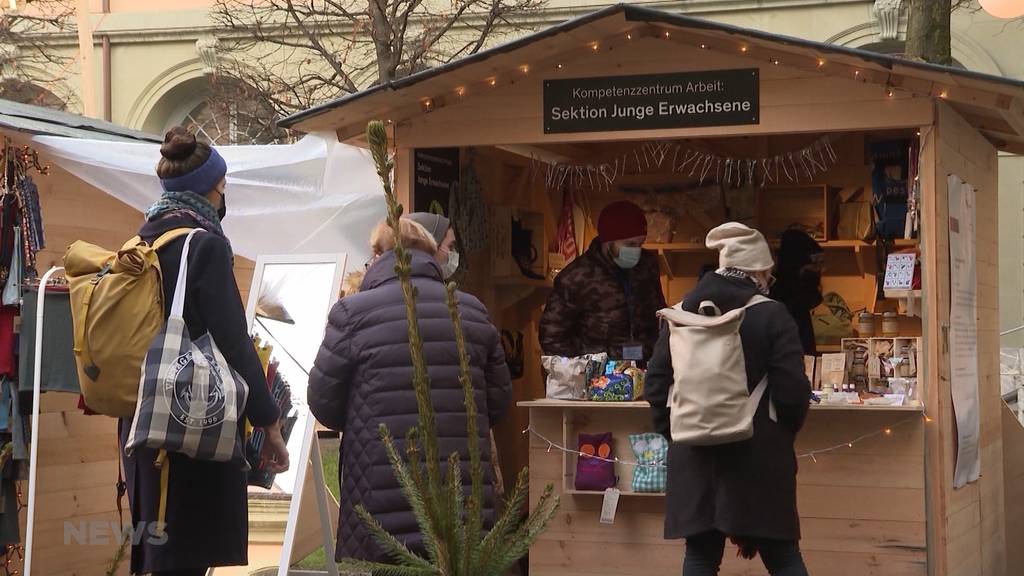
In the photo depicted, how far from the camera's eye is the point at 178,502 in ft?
13.7

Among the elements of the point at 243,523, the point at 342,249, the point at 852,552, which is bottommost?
the point at 852,552

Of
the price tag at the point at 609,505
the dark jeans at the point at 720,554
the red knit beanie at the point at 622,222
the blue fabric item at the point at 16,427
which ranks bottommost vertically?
the price tag at the point at 609,505

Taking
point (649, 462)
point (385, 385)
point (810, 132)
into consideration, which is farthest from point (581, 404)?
point (385, 385)

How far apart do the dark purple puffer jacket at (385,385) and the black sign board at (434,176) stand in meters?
2.82

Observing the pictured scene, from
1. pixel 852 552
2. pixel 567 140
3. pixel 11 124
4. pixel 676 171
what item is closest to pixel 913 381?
pixel 852 552

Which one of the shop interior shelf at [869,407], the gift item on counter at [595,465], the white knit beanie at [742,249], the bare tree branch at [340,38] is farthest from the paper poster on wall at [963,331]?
the bare tree branch at [340,38]

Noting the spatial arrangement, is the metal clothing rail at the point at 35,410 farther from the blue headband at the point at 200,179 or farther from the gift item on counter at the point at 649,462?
the gift item on counter at the point at 649,462

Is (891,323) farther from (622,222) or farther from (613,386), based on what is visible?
(613,386)

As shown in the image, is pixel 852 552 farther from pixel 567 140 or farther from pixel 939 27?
pixel 939 27

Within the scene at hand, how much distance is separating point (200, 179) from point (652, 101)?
3012 millimetres

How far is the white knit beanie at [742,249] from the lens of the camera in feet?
17.0

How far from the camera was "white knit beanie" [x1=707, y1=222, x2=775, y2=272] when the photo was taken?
5180 mm

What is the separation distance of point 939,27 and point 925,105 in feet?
13.4

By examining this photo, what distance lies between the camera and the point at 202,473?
4223mm
